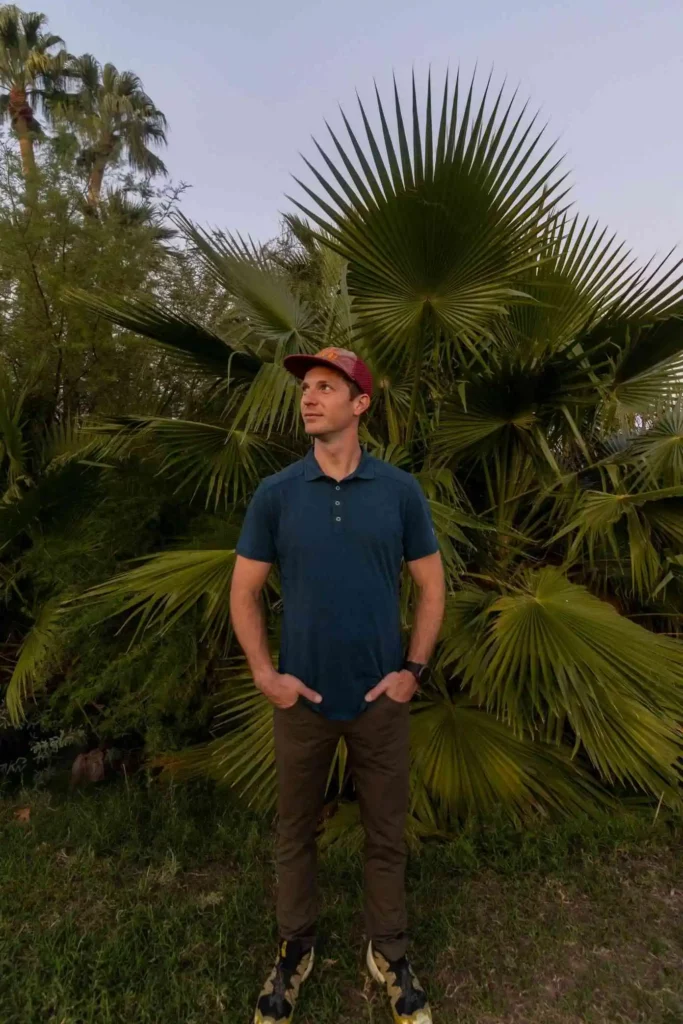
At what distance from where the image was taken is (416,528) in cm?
202

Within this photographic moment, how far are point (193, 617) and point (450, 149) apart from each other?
2613mm

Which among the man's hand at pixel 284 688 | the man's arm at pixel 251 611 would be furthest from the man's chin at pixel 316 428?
the man's hand at pixel 284 688

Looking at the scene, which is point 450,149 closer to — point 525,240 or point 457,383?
point 525,240

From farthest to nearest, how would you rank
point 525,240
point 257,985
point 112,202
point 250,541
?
1. point 112,202
2. point 525,240
3. point 257,985
4. point 250,541

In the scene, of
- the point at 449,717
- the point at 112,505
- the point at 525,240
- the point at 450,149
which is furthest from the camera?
the point at 112,505

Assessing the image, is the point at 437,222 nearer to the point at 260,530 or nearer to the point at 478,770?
the point at 260,530

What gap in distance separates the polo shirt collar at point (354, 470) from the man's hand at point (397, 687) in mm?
583

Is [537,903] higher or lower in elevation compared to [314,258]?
lower

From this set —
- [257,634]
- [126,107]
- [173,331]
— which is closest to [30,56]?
[126,107]

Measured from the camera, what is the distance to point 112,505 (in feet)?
12.7

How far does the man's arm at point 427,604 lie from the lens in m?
2.06

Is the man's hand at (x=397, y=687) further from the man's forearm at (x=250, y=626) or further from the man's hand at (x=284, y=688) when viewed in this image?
the man's forearm at (x=250, y=626)

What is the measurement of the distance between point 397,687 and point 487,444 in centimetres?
195

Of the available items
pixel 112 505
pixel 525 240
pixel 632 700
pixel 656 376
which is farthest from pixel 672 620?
pixel 112 505
